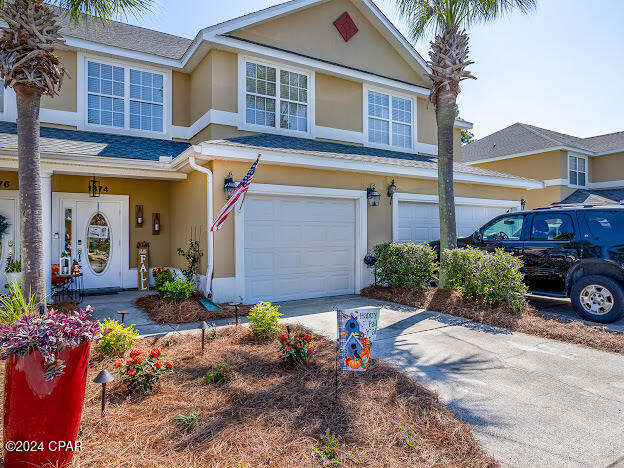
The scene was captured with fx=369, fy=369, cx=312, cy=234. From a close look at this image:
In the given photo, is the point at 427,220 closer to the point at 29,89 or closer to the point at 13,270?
the point at 29,89

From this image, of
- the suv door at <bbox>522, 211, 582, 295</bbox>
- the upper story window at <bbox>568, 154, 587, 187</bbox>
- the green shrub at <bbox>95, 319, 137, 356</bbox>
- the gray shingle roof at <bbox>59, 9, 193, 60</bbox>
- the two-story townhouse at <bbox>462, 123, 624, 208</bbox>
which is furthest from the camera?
the upper story window at <bbox>568, 154, 587, 187</bbox>

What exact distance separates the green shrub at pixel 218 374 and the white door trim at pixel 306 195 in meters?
3.60

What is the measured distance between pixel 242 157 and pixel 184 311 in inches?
123

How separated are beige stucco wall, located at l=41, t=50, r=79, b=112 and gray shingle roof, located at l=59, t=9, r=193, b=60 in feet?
1.60

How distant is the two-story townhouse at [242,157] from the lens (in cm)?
780

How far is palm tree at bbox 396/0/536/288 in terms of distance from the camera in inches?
320

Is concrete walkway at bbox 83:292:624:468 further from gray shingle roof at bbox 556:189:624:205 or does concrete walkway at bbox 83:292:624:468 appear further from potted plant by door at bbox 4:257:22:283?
gray shingle roof at bbox 556:189:624:205

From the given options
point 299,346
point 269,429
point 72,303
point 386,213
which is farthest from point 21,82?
point 386,213

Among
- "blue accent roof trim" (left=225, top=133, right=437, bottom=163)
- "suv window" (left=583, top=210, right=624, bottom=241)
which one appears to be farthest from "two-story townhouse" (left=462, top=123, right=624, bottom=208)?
"suv window" (left=583, top=210, right=624, bottom=241)

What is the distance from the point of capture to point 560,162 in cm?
1859

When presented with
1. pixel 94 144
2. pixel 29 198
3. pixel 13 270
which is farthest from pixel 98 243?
pixel 29 198

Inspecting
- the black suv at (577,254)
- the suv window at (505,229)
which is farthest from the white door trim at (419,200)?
the black suv at (577,254)

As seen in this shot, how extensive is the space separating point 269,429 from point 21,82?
18.2ft

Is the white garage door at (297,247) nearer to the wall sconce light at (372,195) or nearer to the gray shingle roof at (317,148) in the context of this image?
the wall sconce light at (372,195)
